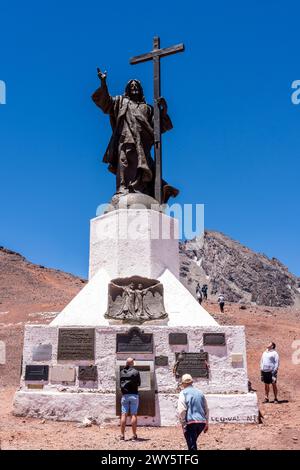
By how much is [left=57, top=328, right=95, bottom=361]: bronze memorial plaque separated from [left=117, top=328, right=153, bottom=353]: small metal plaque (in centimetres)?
47

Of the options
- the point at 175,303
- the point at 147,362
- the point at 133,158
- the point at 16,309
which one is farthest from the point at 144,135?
the point at 16,309

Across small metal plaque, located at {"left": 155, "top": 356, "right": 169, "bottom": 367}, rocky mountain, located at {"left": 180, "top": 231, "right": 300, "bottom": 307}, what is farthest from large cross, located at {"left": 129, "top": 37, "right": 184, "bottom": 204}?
rocky mountain, located at {"left": 180, "top": 231, "right": 300, "bottom": 307}

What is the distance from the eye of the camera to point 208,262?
85.2 metres

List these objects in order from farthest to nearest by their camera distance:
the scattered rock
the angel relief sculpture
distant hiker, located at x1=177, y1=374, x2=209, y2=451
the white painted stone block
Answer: the white painted stone block → the angel relief sculpture → the scattered rock → distant hiker, located at x1=177, y1=374, x2=209, y2=451

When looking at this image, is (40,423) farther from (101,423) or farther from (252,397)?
(252,397)

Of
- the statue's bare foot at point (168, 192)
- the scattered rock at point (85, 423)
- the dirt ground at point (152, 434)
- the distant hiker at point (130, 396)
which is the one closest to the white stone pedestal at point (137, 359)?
the scattered rock at point (85, 423)

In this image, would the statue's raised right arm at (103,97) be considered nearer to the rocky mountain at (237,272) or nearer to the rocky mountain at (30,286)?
the rocky mountain at (30,286)

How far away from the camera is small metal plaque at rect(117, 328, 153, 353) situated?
8844 millimetres

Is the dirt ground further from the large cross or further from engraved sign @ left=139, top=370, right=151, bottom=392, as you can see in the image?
the large cross

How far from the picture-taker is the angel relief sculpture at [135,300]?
30.2 ft

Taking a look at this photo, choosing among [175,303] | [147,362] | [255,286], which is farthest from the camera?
[255,286]

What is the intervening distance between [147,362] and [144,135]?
497 cm

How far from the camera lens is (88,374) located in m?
8.73
